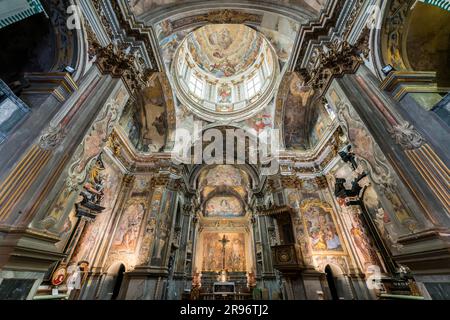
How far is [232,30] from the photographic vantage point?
49.2 feet

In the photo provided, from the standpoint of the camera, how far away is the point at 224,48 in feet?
51.9

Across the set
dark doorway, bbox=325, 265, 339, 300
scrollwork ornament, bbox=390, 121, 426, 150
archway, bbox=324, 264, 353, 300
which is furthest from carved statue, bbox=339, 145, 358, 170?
dark doorway, bbox=325, 265, 339, 300

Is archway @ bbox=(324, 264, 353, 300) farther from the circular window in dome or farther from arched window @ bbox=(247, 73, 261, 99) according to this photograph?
arched window @ bbox=(247, 73, 261, 99)

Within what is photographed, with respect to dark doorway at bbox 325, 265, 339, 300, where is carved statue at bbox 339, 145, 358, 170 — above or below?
above

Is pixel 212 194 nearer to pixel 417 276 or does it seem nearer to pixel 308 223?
pixel 308 223

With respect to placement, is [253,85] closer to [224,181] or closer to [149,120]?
[149,120]

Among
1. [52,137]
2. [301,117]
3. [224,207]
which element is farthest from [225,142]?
[52,137]

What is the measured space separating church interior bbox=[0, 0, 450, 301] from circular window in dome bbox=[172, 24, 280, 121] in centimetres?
17

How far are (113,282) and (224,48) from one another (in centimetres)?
1776

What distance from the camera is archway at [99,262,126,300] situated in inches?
291

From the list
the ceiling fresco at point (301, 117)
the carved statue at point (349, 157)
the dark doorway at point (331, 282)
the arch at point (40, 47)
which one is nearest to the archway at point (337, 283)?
the dark doorway at point (331, 282)

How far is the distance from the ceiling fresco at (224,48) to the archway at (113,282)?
14.9 meters

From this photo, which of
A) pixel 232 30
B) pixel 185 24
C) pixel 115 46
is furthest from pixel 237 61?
pixel 115 46

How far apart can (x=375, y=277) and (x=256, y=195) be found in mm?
7928
